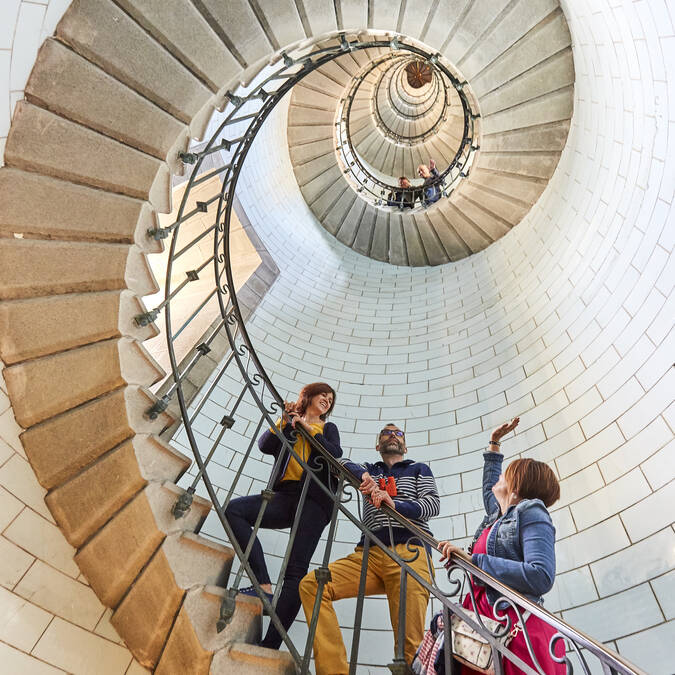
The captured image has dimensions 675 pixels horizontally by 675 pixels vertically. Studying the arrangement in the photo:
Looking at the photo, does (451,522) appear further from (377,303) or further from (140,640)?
(377,303)

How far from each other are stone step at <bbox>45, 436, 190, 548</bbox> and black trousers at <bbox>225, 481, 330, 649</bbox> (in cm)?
47

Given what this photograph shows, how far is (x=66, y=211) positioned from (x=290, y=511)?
1.91 meters

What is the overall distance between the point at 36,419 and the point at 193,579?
1.09 meters

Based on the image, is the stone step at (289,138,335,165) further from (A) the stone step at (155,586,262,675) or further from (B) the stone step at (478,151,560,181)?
(A) the stone step at (155,586,262,675)

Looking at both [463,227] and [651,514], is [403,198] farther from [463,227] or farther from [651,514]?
[651,514]

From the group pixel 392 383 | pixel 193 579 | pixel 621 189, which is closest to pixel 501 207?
pixel 621 189

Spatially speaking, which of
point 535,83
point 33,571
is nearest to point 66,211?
point 33,571

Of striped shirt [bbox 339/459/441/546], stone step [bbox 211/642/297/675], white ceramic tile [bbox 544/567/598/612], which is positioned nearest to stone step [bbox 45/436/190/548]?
stone step [bbox 211/642/297/675]

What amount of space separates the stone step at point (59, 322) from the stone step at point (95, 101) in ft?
2.73

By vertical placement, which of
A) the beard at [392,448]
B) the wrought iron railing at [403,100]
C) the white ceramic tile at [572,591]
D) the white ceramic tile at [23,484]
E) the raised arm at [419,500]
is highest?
the wrought iron railing at [403,100]

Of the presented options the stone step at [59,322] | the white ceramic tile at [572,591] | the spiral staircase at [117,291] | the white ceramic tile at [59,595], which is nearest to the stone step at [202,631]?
the spiral staircase at [117,291]

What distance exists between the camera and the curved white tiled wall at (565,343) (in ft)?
8.65

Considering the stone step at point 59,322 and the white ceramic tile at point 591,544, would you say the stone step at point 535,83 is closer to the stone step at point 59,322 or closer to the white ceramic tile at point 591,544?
the white ceramic tile at point 591,544

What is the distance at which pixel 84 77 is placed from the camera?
2461 millimetres
